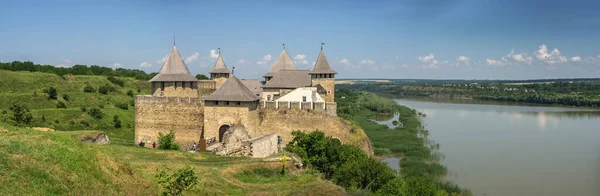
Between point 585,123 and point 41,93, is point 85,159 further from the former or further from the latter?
point 585,123

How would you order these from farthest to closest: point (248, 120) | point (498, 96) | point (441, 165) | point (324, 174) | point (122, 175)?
point (498, 96)
point (441, 165)
point (248, 120)
point (324, 174)
point (122, 175)

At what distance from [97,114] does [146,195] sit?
27.2 meters

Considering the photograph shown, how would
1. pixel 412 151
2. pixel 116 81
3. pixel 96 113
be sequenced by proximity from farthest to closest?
pixel 116 81, pixel 96 113, pixel 412 151

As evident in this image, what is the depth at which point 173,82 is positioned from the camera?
19188 mm

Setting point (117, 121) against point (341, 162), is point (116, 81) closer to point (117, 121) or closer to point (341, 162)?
point (117, 121)

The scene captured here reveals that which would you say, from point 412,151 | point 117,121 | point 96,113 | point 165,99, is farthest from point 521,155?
point 96,113

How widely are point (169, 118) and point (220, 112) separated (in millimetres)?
2449

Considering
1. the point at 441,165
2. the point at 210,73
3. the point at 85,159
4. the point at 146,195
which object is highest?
the point at 210,73

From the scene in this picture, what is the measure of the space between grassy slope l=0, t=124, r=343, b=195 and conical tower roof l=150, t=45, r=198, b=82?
6.56m

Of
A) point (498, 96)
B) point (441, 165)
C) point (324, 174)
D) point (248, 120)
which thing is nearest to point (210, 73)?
point (248, 120)

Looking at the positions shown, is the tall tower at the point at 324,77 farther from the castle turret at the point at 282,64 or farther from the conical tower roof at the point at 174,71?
the conical tower roof at the point at 174,71

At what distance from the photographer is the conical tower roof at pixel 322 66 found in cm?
2189

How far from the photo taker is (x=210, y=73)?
22922 mm

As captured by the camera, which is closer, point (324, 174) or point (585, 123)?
point (324, 174)
